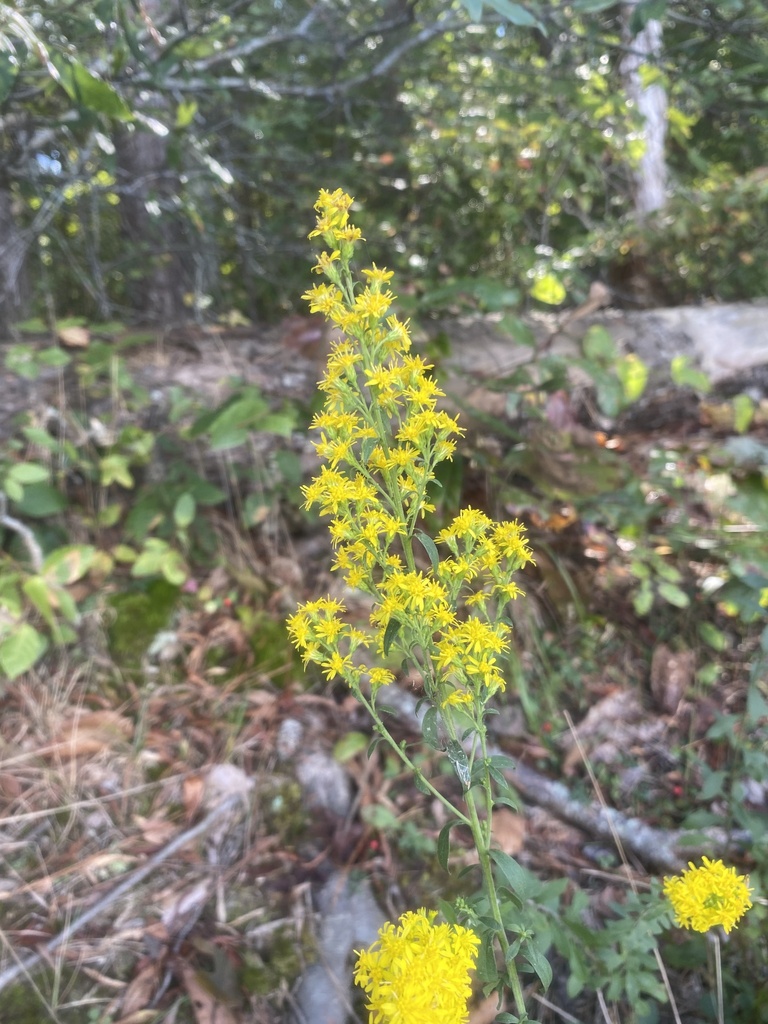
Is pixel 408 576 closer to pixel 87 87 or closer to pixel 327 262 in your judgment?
pixel 327 262

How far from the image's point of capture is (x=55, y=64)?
1.29m

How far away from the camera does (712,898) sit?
2.88 ft

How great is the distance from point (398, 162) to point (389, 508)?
264 cm

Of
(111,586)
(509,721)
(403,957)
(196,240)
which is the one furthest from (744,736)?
(196,240)

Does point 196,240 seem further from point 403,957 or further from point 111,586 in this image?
point 403,957

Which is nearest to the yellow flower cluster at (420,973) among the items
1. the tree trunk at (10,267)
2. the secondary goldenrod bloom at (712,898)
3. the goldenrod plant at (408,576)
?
the goldenrod plant at (408,576)

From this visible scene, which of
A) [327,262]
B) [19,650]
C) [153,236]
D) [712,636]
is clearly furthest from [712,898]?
[153,236]

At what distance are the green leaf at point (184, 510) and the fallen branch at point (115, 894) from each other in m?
0.79

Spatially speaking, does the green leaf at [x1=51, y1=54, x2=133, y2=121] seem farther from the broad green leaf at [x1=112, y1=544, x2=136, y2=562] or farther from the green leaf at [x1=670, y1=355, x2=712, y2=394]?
the green leaf at [x1=670, y1=355, x2=712, y2=394]

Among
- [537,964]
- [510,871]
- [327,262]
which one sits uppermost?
[327,262]

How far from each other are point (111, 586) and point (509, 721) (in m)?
1.28

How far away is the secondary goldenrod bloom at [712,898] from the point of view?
86cm

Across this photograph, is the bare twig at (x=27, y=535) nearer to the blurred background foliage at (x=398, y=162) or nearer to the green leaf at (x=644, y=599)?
the blurred background foliage at (x=398, y=162)

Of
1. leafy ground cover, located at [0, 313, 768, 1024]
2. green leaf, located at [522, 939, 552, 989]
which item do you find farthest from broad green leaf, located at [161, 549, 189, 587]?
green leaf, located at [522, 939, 552, 989]
